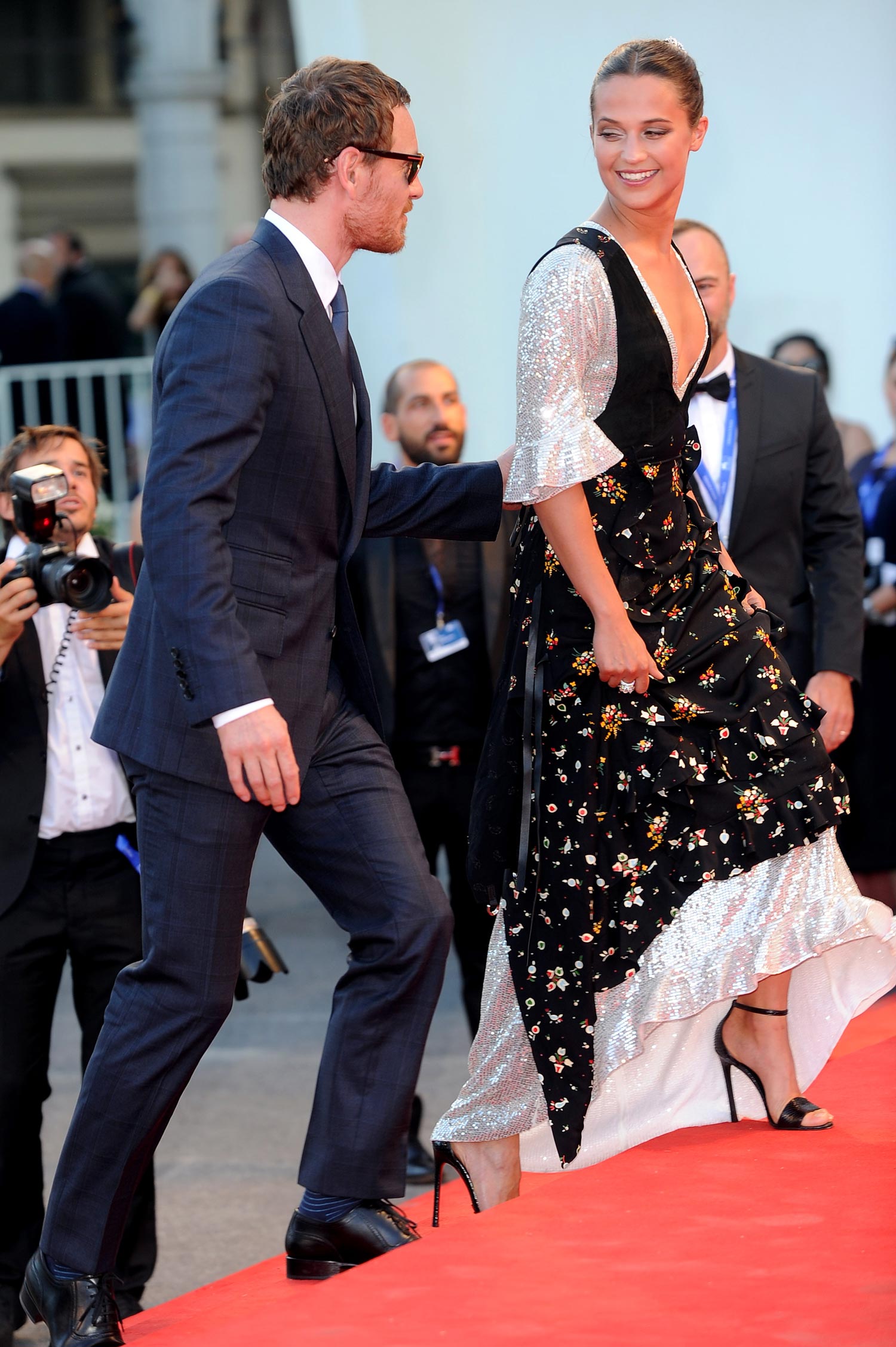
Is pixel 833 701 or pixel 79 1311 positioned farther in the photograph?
pixel 833 701

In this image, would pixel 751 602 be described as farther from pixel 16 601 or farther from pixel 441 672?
pixel 441 672

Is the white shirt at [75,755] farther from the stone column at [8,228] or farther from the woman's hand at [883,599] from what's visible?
the stone column at [8,228]

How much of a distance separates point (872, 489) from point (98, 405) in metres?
5.93

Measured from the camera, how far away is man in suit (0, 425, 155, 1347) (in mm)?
3516

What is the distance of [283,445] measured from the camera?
2.68 m

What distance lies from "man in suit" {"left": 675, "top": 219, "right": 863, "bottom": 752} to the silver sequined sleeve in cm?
124

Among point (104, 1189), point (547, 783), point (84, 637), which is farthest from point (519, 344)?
point (104, 1189)

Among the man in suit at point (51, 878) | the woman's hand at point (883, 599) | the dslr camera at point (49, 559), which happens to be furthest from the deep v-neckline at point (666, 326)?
the woman's hand at point (883, 599)

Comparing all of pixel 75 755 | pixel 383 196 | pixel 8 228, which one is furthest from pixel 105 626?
pixel 8 228

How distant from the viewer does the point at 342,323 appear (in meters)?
2.83

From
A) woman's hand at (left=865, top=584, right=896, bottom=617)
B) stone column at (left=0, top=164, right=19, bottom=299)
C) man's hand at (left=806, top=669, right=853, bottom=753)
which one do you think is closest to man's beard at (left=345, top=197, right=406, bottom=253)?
man's hand at (left=806, top=669, right=853, bottom=753)

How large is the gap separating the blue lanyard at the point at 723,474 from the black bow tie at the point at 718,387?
17 mm

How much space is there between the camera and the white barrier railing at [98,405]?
1019cm

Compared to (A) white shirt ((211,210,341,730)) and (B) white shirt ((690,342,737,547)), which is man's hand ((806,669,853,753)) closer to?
(B) white shirt ((690,342,737,547))
